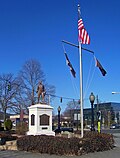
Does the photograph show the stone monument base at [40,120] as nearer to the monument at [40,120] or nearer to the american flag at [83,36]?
the monument at [40,120]

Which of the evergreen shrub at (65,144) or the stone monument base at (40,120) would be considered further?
the stone monument base at (40,120)

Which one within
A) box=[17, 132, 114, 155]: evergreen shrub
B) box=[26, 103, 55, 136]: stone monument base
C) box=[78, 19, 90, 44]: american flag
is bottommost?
box=[17, 132, 114, 155]: evergreen shrub

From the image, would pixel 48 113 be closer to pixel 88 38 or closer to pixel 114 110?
pixel 88 38

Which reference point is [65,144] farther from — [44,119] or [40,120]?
[44,119]

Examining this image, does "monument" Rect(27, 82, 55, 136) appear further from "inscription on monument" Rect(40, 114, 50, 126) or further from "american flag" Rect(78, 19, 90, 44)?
"american flag" Rect(78, 19, 90, 44)

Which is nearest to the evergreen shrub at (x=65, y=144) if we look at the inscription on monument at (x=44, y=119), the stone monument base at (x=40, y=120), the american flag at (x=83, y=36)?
the stone monument base at (x=40, y=120)

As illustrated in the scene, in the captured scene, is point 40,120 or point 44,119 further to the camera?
point 44,119

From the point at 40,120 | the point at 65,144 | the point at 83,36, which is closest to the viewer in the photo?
the point at 65,144

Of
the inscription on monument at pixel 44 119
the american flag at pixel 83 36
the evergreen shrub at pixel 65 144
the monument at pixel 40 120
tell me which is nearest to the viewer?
the evergreen shrub at pixel 65 144

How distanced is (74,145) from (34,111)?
761 centimetres

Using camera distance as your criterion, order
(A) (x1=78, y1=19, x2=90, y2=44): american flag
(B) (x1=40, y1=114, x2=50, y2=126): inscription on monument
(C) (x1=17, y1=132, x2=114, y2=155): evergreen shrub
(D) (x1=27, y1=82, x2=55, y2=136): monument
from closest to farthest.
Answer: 1. (C) (x1=17, y1=132, x2=114, y2=155): evergreen shrub
2. (A) (x1=78, y1=19, x2=90, y2=44): american flag
3. (D) (x1=27, y1=82, x2=55, y2=136): monument
4. (B) (x1=40, y1=114, x2=50, y2=126): inscription on monument

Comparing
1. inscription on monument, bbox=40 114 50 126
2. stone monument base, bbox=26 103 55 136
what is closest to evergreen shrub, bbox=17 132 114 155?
stone monument base, bbox=26 103 55 136

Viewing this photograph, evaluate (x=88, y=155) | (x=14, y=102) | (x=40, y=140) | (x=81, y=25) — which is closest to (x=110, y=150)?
(x=88, y=155)

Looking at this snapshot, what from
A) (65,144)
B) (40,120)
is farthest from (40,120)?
(65,144)
